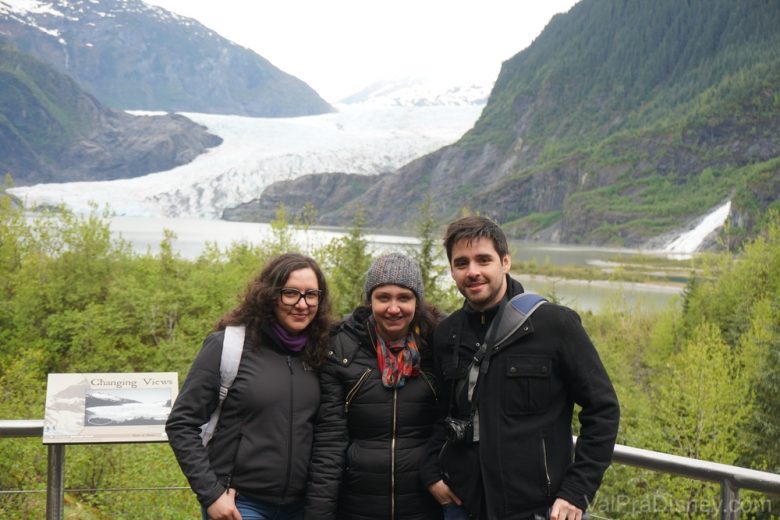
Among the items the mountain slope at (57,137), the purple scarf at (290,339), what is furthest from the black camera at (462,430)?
the mountain slope at (57,137)

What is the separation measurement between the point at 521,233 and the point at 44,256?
117216mm

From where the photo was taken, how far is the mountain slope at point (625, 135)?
120875 mm

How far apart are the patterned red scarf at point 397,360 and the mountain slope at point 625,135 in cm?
9895

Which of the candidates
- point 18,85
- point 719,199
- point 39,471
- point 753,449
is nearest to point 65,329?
point 39,471

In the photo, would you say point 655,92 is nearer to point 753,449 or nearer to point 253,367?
point 753,449

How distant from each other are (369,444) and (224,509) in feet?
1.88

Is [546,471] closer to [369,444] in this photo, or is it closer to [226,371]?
[369,444]

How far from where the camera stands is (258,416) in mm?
2592

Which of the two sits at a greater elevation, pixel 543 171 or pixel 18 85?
pixel 18 85

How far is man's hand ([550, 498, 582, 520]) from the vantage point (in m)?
2.29

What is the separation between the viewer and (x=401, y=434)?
2.65 m

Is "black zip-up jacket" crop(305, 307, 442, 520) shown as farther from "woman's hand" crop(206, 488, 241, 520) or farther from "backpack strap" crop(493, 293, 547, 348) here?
"backpack strap" crop(493, 293, 547, 348)

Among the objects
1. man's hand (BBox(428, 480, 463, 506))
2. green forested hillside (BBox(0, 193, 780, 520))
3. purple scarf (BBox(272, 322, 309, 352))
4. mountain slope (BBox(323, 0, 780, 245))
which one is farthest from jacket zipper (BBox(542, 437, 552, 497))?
mountain slope (BBox(323, 0, 780, 245))

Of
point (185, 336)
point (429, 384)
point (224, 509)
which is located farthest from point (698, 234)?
point (224, 509)
